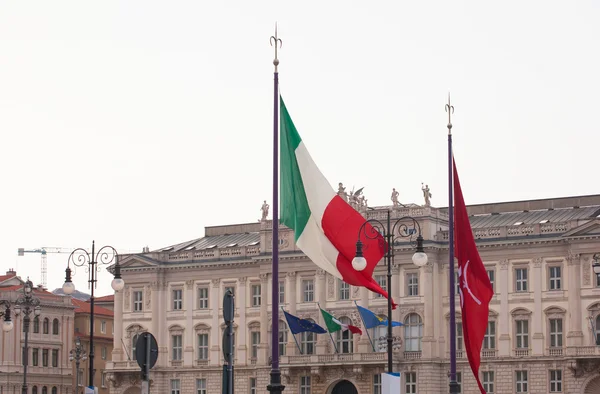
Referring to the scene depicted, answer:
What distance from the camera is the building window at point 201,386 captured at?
98.9 meters

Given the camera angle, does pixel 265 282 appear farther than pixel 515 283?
Yes

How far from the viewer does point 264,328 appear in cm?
9606

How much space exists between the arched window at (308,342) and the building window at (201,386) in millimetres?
8532

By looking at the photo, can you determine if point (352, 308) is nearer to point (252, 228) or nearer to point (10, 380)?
point (252, 228)

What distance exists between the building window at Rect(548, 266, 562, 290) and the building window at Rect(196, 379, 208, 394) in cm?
2666

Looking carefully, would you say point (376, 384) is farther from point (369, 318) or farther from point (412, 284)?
point (412, 284)

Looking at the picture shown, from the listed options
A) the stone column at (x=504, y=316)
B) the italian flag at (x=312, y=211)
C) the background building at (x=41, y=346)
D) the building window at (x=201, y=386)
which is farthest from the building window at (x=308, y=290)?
the italian flag at (x=312, y=211)

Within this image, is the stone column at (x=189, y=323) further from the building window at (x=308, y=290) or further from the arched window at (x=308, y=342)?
the building window at (x=308, y=290)

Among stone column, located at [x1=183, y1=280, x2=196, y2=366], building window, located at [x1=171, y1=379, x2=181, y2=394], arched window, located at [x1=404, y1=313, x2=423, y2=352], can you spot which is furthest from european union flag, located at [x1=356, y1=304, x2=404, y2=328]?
building window, located at [x1=171, y1=379, x2=181, y2=394]

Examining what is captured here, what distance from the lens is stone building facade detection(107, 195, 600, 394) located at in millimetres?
Result: 85312

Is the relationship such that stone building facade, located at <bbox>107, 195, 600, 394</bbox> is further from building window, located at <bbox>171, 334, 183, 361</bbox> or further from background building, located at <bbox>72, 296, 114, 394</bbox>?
background building, located at <bbox>72, 296, 114, 394</bbox>

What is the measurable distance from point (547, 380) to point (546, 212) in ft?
41.4

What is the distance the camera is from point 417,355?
89125 millimetres

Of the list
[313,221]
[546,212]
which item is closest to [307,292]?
[546,212]
